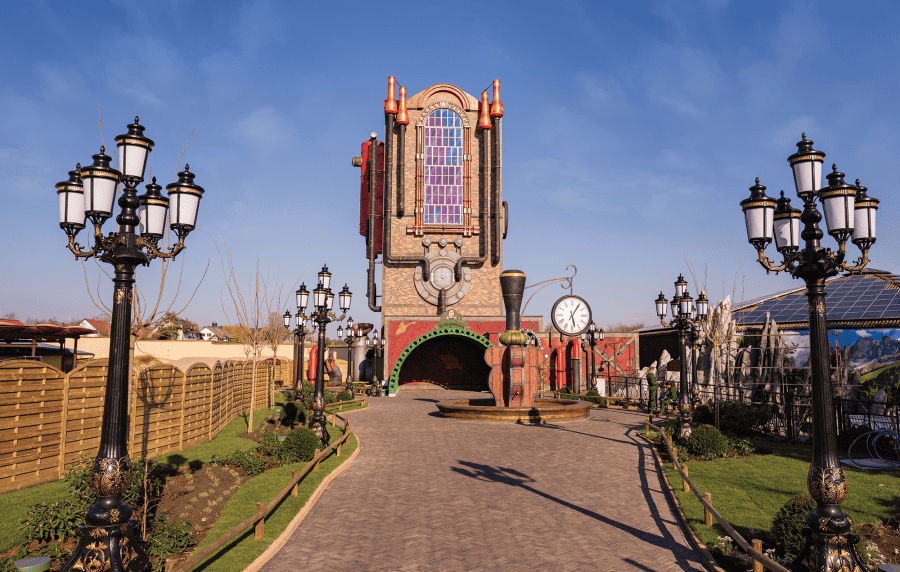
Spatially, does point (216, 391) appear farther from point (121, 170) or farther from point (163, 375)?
point (121, 170)

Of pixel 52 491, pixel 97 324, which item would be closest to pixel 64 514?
pixel 52 491

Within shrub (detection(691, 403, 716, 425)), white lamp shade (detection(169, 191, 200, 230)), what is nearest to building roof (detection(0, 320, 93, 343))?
white lamp shade (detection(169, 191, 200, 230))

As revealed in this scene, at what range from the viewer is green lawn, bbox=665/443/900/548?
9.41 m

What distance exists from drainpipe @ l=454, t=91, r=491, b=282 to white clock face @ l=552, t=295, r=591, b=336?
1372 centimetres

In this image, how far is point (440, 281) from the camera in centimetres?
4600

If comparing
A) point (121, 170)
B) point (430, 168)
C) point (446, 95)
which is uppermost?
point (446, 95)

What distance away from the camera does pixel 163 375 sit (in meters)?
14.6

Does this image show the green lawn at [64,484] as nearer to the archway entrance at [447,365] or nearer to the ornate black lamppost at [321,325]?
the ornate black lamppost at [321,325]

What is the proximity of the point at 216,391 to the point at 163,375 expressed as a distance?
15.0ft

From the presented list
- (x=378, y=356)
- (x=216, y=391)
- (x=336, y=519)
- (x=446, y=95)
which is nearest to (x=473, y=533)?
(x=336, y=519)

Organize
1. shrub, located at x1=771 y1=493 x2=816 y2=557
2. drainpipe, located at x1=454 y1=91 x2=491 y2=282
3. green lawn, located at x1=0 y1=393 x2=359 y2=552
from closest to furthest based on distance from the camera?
shrub, located at x1=771 y1=493 x2=816 y2=557 < green lawn, located at x1=0 y1=393 x2=359 y2=552 < drainpipe, located at x1=454 y1=91 x2=491 y2=282

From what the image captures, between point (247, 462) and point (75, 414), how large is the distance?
12.2 ft

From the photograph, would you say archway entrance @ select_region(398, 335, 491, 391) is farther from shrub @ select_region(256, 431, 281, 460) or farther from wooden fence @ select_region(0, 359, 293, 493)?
shrub @ select_region(256, 431, 281, 460)

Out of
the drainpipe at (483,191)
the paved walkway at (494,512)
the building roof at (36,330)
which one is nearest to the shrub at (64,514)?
the paved walkway at (494,512)
